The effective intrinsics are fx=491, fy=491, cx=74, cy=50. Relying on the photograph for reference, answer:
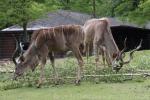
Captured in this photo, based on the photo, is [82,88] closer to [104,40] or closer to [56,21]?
[104,40]

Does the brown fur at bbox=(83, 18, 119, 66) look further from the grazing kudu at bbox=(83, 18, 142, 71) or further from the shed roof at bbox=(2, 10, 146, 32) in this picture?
the shed roof at bbox=(2, 10, 146, 32)

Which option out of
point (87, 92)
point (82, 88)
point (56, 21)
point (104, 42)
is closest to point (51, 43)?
point (82, 88)

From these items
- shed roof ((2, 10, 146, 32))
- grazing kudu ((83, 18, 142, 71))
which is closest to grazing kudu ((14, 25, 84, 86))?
grazing kudu ((83, 18, 142, 71))

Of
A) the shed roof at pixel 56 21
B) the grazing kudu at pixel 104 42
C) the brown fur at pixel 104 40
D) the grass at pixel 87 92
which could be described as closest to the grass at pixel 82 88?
the grass at pixel 87 92

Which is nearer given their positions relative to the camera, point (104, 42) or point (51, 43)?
point (51, 43)

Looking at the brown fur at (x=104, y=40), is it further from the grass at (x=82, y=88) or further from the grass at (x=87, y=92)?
the grass at (x=87, y=92)

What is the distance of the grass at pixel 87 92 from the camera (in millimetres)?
10623

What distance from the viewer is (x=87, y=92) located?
11516mm

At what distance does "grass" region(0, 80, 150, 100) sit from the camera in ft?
34.9

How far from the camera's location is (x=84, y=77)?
13.9m

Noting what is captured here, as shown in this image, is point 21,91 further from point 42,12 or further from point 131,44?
point 131,44

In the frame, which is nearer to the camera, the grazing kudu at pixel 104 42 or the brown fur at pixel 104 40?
the grazing kudu at pixel 104 42

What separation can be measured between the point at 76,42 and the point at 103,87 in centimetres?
177

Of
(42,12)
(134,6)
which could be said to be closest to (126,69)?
(42,12)
